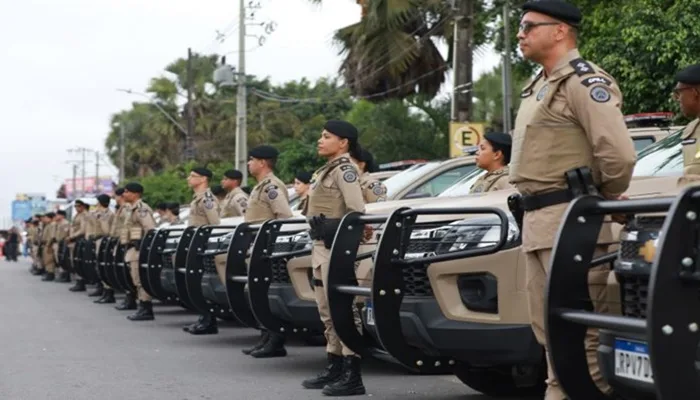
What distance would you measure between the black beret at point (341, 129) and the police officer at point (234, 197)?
5249 mm

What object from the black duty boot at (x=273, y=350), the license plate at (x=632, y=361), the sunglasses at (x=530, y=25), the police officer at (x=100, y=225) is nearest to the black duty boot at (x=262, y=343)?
the black duty boot at (x=273, y=350)

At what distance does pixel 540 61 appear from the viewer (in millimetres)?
5863

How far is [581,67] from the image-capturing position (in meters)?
5.75

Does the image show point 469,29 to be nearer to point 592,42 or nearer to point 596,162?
point 592,42

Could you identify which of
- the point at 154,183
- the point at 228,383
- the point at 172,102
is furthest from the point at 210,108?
the point at 228,383

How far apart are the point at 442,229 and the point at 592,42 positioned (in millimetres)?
14709

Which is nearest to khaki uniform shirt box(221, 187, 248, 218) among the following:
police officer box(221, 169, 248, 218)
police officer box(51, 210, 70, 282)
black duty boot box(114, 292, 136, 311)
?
police officer box(221, 169, 248, 218)

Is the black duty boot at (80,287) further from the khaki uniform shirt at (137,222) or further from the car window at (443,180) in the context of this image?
the car window at (443,180)

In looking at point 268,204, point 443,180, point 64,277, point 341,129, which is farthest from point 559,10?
point 64,277

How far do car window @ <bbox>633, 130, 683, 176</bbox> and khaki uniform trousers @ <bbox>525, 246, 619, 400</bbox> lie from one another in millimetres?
2298

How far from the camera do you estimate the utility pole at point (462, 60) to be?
22844 millimetres

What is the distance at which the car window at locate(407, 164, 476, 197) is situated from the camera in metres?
12.3

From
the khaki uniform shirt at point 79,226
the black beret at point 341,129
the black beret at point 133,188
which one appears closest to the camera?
the black beret at point 341,129

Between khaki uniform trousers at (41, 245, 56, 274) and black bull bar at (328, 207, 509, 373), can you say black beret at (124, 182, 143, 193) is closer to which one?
black bull bar at (328, 207, 509, 373)
